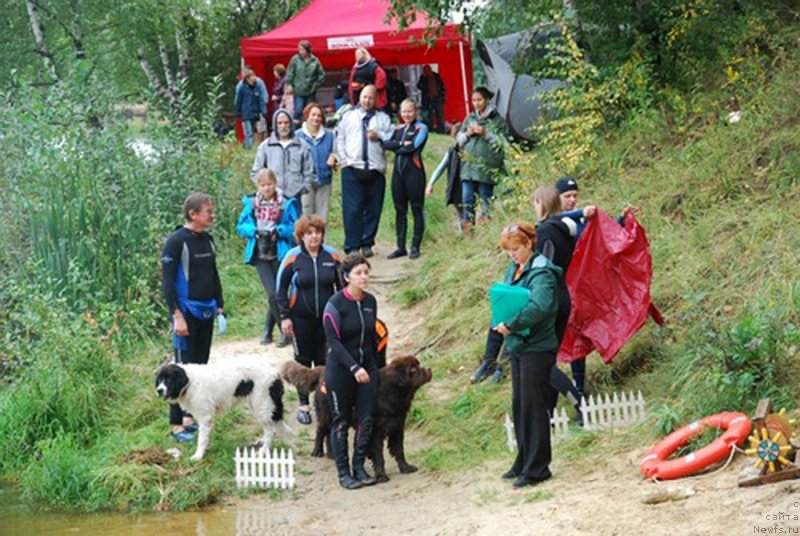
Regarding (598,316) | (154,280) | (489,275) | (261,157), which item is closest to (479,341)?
(489,275)

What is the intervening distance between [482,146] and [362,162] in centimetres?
149

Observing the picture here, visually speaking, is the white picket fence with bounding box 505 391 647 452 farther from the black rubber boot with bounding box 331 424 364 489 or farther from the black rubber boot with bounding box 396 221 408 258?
the black rubber boot with bounding box 396 221 408 258

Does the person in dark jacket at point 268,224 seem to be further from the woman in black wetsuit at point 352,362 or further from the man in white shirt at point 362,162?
the woman in black wetsuit at point 352,362

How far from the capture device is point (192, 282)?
11.4 meters

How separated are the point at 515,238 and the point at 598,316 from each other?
6.34 ft

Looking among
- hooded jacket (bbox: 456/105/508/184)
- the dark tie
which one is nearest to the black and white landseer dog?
the dark tie

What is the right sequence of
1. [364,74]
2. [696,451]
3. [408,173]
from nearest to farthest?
[696,451] < [408,173] < [364,74]

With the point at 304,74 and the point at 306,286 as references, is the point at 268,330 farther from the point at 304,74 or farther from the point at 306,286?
the point at 304,74

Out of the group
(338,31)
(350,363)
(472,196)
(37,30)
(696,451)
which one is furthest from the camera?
(37,30)

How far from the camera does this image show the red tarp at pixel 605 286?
35.1ft

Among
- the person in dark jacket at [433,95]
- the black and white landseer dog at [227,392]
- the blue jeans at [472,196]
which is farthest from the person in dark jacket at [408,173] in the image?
the person in dark jacket at [433,95]

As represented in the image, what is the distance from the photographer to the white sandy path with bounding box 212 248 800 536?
7.67 meters

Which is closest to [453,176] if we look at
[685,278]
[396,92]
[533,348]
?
[685,278]

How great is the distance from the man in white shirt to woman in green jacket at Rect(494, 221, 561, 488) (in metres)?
7.24
